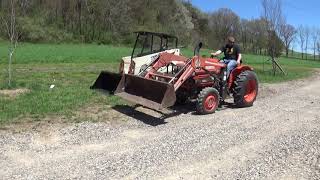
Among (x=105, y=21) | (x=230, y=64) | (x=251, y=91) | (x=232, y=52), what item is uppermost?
(x=105, y=21)

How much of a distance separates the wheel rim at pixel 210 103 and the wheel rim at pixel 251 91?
158 centimetres

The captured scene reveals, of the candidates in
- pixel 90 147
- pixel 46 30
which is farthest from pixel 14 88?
pixel 46 30

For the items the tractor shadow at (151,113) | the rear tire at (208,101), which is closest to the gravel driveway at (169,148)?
the tractor shadow at (151,113)

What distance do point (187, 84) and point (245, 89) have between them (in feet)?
6.16

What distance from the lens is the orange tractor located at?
10273mm

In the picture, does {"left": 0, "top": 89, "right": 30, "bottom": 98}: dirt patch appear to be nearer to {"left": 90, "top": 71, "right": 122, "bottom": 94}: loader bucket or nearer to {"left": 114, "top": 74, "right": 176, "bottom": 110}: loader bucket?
{"left": 90, "top": 71, "right": 122, "bottom": 94}: loader bucket

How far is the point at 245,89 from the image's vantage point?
12.1 m

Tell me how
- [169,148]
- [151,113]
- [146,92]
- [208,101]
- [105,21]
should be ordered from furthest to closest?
[105,21] → [208,101] → [151,113] → [146,92] → [169,148]

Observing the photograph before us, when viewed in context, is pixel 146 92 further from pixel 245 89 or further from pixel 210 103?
pixel 245 89

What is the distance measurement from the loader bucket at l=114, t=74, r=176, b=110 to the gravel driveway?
0.39m

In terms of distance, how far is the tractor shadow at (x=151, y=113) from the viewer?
32.7 ft

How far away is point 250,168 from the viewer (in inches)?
269

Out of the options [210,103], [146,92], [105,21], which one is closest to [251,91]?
[210,103]

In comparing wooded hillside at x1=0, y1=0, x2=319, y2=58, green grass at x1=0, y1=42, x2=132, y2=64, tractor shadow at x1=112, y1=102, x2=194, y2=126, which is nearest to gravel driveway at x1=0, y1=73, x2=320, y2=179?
tractor shadow at x1=112, y1=102, x2=194, y2=126
